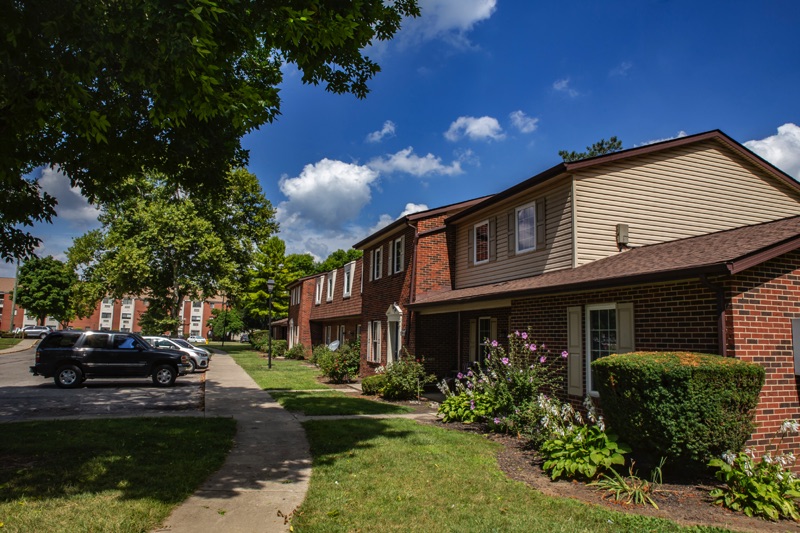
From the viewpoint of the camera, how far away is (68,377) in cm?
1689

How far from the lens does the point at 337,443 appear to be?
893cm

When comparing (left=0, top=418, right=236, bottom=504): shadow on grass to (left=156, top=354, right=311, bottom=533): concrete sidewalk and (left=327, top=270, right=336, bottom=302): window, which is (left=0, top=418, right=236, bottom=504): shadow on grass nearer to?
(left=156, top=354, right=311, bottom=533): concrete sidewalk

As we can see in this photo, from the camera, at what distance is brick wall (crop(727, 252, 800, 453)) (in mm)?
7133

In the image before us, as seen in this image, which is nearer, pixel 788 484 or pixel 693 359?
pixel 788 484

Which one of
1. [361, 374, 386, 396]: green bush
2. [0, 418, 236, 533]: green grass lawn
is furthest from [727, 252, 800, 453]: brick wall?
[361, 374, 386, 396]: green bush

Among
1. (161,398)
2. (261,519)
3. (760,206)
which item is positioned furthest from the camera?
(161,398)

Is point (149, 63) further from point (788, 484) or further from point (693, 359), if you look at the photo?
point (788, 484)

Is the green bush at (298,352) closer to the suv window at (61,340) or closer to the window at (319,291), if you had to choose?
the window at (319,291)

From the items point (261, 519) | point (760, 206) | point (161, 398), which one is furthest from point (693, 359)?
point (161, 398)

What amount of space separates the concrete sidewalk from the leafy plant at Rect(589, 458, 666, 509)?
11.9ft

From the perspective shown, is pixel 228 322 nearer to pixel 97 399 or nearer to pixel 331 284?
pixel 331 284

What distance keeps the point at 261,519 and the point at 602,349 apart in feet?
22.6

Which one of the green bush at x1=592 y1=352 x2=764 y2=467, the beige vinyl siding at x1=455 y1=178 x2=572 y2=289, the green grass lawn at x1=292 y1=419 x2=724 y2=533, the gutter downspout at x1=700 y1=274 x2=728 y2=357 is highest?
the beige vinyl siding at x1=455 y1=178 x2=572 y2=289

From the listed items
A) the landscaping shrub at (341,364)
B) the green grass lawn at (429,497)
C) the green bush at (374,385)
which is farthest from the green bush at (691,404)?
the landscaping shrub at (341,364)
